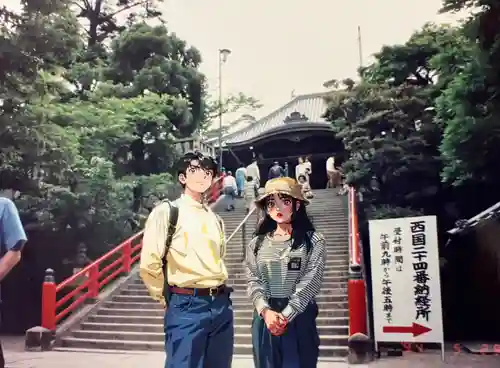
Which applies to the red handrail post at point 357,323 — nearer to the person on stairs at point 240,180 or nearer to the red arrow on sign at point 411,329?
the red arrow on sign at point 411,329

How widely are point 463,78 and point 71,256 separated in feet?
18.1

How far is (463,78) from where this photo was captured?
234 inches

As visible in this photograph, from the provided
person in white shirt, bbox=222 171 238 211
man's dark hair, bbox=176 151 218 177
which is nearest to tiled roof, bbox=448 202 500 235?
man's dark hair, bbox=176 151 218 177

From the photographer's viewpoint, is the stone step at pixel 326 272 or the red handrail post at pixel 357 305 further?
the stone step at pixel 326 272

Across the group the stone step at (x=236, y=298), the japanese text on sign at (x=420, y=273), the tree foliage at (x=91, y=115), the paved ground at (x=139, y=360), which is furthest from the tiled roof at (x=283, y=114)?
the japanese text on sign at (x=420, y=273)

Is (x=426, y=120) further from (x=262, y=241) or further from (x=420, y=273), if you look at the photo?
(x=262, y=241)

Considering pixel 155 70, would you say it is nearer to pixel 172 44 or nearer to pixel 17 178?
pixel 172 44

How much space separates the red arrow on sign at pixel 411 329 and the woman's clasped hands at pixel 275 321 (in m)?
2.51

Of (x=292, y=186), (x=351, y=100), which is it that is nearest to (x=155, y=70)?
(x=351, y=100)

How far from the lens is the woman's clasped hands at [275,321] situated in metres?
2.56

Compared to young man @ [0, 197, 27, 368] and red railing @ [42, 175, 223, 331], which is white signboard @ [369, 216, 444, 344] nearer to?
red railing @ [42, 175, 223, 331]

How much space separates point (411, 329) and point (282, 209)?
2549 millimetres

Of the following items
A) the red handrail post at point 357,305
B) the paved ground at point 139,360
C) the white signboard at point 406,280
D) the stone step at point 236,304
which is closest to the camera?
the white signboard at point 406,280

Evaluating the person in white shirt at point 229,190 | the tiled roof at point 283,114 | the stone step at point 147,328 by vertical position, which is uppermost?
the tiled roof at point 283,114
